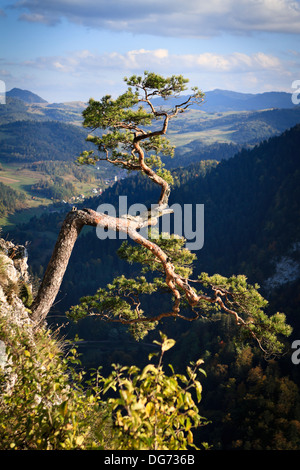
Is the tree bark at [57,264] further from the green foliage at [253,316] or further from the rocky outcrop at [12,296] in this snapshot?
the green foliage at [253,316]

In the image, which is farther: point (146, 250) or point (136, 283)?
point (136, 283)

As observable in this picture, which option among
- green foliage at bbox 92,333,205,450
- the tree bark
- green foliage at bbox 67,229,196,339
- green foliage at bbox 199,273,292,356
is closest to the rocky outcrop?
the tree bark

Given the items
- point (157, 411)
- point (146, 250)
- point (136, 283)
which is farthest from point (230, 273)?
point (157, 411)

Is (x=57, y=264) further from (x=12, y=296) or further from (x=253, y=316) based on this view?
(x=253, y=316)

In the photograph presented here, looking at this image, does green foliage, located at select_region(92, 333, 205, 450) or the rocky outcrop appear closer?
green foliage, located at select_region(92, 333, 205, 450)

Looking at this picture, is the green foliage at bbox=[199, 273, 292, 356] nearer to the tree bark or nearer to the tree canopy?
the tree canopy

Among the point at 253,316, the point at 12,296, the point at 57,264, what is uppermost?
the point at 57,264

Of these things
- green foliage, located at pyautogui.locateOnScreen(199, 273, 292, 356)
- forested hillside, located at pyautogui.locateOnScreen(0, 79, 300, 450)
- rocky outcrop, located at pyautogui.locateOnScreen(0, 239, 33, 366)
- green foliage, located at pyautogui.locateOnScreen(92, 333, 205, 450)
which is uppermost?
green foliage, located at pyautogui.locateOnScreen(92, 333, 205, 450)

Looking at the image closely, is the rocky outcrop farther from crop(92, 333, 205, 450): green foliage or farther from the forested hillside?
crop(92, 333, 205, 450): green foliage

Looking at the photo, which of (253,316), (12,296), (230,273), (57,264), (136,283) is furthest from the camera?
(230,273)

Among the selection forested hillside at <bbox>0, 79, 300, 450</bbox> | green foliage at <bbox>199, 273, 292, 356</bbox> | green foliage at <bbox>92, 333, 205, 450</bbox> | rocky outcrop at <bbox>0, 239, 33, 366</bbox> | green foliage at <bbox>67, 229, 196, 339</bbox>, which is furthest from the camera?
forested hillside at <bbox>0, 79, 300, 450</bbox>

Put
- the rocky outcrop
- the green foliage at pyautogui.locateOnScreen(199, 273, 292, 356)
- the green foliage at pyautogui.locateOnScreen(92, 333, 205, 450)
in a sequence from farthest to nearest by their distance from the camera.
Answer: the green foliage at pyautogui.locateOnScreen(199, 273, 292, 356) < the rocky outcrop < the green foliage at pyautogui.locateOnScreen(92, 333, 205, 450)

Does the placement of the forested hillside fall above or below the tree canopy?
below
